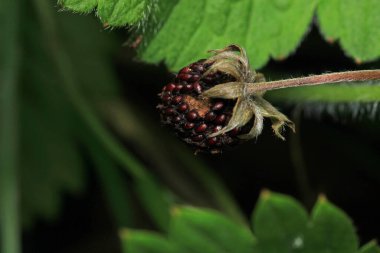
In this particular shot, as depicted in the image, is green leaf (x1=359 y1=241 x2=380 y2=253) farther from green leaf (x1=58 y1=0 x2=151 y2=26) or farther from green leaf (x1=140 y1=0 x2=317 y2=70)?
green leaf (x1=58 y1=0 x2=151 y2=26)

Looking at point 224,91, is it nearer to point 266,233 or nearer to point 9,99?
point 266,233

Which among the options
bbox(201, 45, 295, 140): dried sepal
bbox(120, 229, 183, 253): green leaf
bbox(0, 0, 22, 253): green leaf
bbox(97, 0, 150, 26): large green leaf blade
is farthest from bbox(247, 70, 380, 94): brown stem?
bbox(0, 0, 22, 253): green leaf

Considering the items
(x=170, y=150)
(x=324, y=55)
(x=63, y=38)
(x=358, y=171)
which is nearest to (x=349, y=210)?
(x=358, y=171)

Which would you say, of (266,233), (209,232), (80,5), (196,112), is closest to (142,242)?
(209,232)

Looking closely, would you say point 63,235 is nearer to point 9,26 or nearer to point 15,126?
point 15,126

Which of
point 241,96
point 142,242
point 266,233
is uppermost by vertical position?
point 241,96
